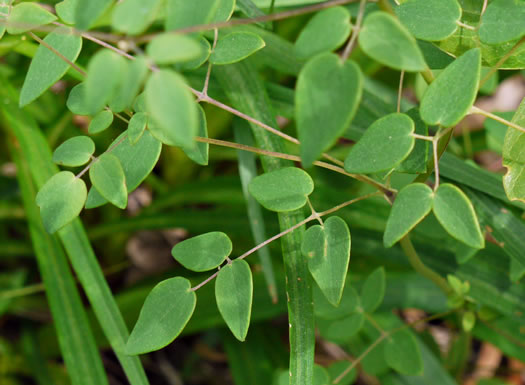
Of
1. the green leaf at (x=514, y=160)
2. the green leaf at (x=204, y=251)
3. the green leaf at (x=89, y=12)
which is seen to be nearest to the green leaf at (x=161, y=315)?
the green leaf at (x=204, y=251)

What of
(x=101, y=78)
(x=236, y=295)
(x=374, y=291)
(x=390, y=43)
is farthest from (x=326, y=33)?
(x=374, y=291)

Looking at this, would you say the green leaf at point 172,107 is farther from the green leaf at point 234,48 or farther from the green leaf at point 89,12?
the green leaf at point 234,48

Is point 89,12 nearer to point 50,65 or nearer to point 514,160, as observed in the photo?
point 50,65

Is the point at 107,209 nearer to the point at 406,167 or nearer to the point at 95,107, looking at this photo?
the point at 406,167

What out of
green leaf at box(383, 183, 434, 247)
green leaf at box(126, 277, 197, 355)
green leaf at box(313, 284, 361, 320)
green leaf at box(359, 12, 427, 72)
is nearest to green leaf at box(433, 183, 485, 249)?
green leaf at box(383, 183, 434, 247)

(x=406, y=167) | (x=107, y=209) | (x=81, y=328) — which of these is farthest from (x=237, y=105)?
(x=107, y=209)

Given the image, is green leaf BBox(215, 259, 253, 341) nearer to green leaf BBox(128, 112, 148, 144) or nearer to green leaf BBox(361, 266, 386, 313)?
green leaf BBox(128, 112, 148, 144)
